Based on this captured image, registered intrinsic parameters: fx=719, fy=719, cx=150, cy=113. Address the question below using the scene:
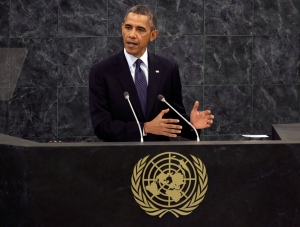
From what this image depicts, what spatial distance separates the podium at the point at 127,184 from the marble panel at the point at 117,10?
4.91m

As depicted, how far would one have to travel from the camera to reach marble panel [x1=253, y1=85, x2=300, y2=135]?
8258 mm

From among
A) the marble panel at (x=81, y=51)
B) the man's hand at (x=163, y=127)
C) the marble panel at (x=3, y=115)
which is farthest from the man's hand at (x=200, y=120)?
the marble panel at (x=3, y=115)

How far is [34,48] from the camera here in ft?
27.0

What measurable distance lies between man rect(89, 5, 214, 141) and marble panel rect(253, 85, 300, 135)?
4.00 m

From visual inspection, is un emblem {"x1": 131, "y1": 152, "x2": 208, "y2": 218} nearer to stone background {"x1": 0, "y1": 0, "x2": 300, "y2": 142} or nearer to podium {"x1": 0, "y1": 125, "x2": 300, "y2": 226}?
podium {"x1": 0, "y1": 125, "x2": 300, "y2": 226}

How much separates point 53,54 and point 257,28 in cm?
235

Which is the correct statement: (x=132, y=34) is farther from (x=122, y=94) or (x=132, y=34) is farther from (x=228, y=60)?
(x=228, y=60)

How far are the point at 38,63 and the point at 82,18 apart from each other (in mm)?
722

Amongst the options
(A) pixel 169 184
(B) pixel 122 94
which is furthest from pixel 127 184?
(B) pixel 122 94

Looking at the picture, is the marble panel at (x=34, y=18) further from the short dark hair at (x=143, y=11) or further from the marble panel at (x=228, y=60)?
the short dark hair at (x=143, y=11)

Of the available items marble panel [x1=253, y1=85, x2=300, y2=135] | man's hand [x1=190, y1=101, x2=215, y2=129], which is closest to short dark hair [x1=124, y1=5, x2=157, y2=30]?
man's hand [x1=190, y1=101, x2=215, y2=129]

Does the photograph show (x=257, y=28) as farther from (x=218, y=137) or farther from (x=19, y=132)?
(x=19, y=132)

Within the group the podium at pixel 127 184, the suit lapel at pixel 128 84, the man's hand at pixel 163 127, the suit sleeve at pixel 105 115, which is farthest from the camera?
the suit lapel at pixel 128 84

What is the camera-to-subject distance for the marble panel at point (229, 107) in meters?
8.25
